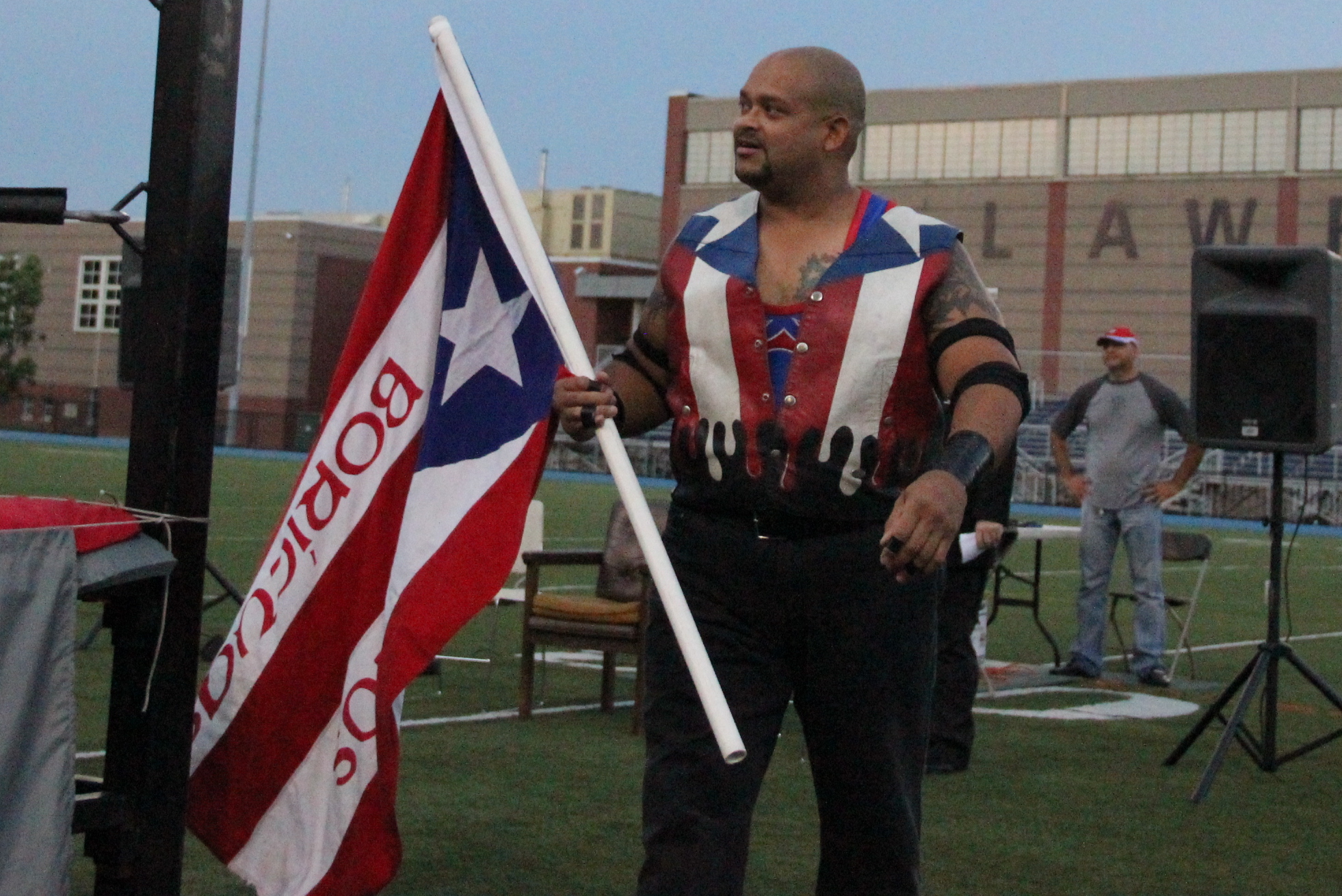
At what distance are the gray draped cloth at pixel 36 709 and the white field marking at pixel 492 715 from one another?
4.43 metres

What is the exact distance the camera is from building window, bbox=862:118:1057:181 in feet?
190

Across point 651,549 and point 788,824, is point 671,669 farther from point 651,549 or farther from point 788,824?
point 788,824

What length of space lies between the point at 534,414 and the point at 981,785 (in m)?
3.92

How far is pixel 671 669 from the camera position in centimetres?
382

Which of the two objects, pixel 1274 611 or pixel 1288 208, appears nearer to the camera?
pixel 1274 611

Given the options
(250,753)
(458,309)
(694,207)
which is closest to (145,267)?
(458,309)

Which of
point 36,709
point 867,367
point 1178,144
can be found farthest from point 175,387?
point 1178,144

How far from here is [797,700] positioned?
12.7 feet

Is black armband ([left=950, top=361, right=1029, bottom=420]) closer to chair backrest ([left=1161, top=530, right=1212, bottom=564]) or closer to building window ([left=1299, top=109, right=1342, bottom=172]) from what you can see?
chair backrest ([left=1161, top=530, right=1212, bottom=564])

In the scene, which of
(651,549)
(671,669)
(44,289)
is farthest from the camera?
(44,289)

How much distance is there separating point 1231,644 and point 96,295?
2324 inches

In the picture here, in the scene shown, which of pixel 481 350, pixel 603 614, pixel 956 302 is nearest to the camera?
pixel 956 302

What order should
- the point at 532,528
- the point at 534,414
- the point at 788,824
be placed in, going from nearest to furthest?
1. the point at 534,414
2. the point at 788,824
3. the point at 532,528

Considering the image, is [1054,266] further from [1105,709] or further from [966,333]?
[966,333]
